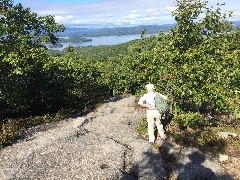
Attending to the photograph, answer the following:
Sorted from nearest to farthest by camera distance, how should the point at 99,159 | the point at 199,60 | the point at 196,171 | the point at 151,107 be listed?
the point at 196,171, the point at 99,159, the point at 151,107, the point at 199,60

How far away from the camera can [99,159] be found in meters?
16.4

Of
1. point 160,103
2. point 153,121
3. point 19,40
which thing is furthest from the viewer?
point 19,40

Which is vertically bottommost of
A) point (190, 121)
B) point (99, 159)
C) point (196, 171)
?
point (196, 171)

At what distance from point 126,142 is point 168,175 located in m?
4.21

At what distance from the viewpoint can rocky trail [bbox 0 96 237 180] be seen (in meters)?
14.9

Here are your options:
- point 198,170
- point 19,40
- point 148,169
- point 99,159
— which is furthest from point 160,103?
point 19,40

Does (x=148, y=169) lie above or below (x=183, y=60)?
below

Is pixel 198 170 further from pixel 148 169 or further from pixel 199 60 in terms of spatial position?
pixel 199 60

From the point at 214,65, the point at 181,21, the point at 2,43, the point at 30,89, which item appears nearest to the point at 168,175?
the point at 214,65

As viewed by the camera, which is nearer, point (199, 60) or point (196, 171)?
point (196, 171)

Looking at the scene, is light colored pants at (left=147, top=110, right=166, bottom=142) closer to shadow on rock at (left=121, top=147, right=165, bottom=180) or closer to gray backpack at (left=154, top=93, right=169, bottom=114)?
gray backpack at (left=154, top=93, right=169, bottom=114)

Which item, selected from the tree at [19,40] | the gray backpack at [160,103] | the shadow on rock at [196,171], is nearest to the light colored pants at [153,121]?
the gray backpack at [160,103]

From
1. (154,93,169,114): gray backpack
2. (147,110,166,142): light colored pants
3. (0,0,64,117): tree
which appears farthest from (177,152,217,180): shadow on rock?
(0,0,64,117): tree

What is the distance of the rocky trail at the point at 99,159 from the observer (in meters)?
14.9
